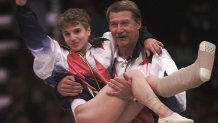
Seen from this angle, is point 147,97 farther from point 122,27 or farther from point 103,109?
point 122,27

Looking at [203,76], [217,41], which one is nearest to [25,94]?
[217,41]

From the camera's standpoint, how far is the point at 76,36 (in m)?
3.77

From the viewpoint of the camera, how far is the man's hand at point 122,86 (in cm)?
359

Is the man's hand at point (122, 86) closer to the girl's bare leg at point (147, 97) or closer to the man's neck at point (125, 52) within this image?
the girl's bare leg at point (147, 97)

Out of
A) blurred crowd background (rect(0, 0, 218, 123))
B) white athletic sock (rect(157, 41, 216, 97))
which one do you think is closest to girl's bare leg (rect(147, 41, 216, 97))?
white athletic sock (rect(157, 41, 216, 97))

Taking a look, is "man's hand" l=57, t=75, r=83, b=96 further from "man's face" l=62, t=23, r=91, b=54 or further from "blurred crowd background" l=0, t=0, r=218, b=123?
"blurred crowd background" l=0, t=0, r=218, b=123

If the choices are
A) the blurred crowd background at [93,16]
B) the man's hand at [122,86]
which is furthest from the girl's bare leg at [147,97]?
the blurred crowd background at [93,16]

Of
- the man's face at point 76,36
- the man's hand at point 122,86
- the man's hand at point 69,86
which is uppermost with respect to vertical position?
the man's face at point 76,36

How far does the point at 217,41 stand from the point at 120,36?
5.14ft

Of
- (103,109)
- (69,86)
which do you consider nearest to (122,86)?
(103,109)

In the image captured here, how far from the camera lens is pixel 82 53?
385cm

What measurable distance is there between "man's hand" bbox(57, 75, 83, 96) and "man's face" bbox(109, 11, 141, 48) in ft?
0.93

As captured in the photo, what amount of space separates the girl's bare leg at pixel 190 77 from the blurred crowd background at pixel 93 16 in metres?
1.46

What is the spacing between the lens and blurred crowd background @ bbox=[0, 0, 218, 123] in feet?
16.7
